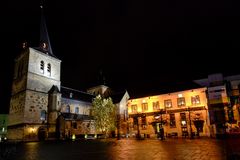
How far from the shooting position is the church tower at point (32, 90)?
40628 mm

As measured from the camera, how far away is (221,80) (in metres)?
44.6

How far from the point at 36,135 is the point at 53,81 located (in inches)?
520

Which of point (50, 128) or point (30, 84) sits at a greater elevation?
point (30, 84)

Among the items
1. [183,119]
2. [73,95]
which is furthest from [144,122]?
[73,95]

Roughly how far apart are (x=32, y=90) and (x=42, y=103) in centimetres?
364

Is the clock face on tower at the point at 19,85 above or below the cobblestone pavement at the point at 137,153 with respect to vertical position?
above

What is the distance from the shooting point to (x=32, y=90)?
140 feet

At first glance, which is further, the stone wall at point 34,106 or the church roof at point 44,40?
the church roof at point 44,40

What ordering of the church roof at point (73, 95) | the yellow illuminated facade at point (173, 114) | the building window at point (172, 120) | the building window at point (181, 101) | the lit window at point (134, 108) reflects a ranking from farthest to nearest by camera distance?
the church roof at point (73, 95), the lit window at point (134, 108), the building window at point (181, 101), the building window at point (172, 120), the yellow illuminated facade at point (173, 114)

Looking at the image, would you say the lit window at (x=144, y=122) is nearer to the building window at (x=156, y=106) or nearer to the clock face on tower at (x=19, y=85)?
the building window at (x=156, y=106)

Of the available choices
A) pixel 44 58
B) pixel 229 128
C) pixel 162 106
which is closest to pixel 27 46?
pixel 44 58

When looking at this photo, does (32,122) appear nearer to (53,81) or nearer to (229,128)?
(53,81)

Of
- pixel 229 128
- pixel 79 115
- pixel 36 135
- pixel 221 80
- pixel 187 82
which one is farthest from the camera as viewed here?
pixel 79 115

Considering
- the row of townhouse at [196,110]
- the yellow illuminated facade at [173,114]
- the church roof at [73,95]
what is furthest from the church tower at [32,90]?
the row of townhouse at [196,110]
